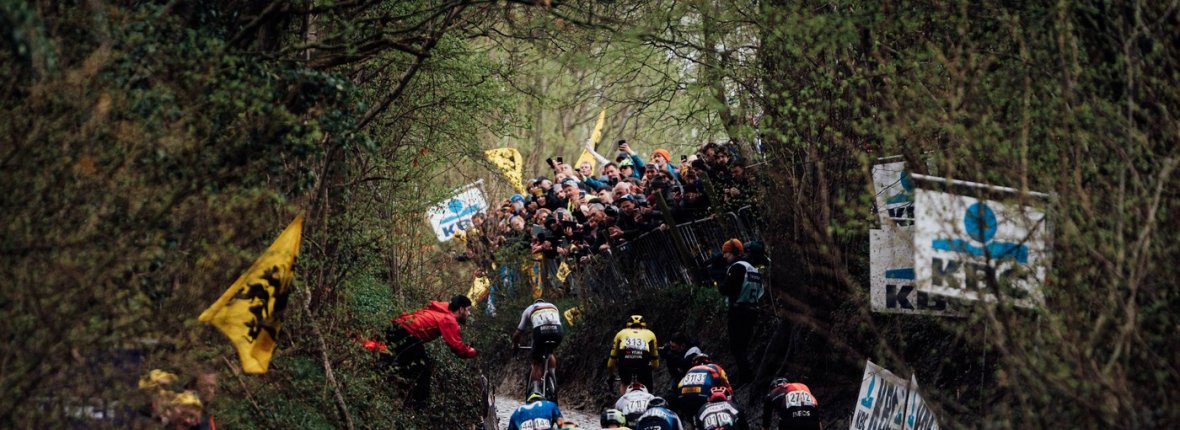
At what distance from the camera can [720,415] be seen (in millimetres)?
16141

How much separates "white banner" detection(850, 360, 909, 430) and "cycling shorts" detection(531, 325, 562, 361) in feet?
24.8

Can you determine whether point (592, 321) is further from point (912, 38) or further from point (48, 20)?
point (48, 20)

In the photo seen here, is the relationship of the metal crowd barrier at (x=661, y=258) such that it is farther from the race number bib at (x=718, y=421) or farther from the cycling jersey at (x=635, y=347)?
the race number bib at (x=718, y=421)

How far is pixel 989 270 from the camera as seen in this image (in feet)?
29.2

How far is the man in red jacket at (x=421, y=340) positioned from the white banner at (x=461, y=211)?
7.90 m

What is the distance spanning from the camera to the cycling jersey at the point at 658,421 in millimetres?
15266

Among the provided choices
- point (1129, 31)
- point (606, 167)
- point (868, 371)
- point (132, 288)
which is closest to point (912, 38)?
point (868, 371)

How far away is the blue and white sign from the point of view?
9117 mm

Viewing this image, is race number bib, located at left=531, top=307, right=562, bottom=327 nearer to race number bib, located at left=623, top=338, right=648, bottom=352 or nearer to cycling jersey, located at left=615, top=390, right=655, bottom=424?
race number bib, located at left=623, top=338, right=648, bottom=352

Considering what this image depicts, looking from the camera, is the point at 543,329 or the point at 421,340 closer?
the point at 421,340

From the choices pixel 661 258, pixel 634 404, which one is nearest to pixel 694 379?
pixel 634 404

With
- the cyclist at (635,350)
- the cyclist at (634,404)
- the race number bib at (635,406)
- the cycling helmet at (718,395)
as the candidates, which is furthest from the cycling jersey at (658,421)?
the cyclist at (635,350)

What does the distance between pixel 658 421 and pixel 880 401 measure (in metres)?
2.11

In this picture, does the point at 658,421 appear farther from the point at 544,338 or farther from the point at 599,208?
the point at 599,208
